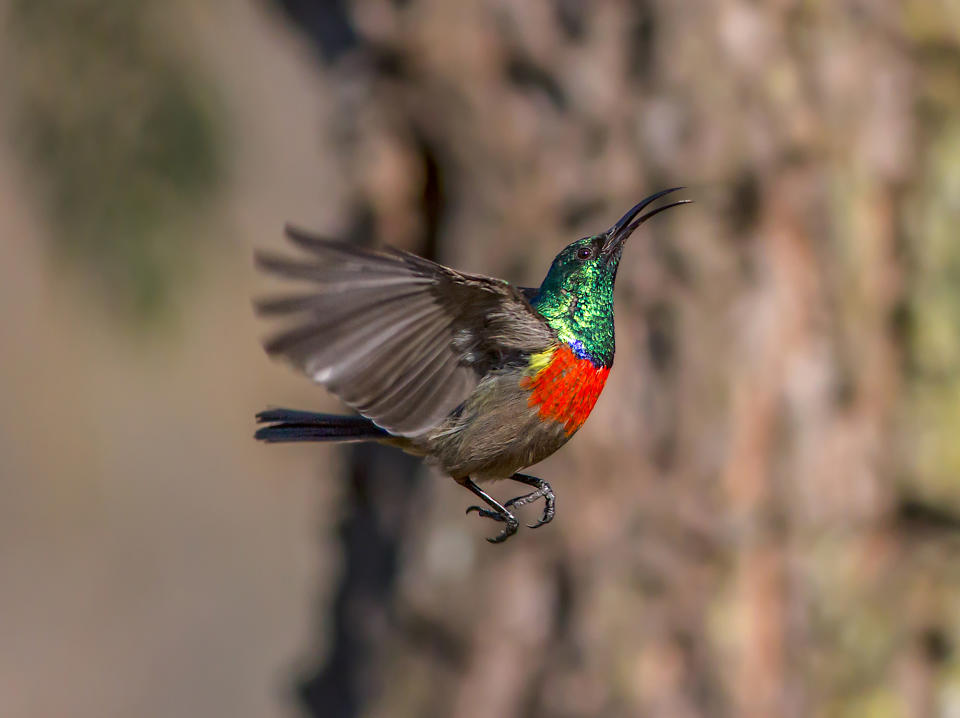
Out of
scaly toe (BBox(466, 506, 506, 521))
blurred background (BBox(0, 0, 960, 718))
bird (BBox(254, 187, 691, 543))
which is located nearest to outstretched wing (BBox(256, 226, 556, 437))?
bird (BBox(254, 187, 691, 543))

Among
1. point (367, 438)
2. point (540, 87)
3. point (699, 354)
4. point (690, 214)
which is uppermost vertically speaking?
point (540, 87)

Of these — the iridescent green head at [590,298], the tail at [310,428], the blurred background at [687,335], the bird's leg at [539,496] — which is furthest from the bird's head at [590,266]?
the blurred background at [687,335]

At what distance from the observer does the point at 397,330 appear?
1619mm

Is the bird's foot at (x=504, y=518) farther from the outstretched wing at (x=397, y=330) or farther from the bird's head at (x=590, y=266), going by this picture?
the bird's head at (x=590, y=266)

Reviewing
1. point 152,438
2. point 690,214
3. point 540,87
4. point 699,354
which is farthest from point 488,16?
point 152,438

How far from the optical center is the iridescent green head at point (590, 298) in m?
1.60

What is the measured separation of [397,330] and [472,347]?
138 mm

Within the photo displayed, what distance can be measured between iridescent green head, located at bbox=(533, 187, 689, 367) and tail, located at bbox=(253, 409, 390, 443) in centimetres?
42

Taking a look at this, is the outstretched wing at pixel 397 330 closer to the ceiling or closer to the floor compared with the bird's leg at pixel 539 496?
closer to the ceiling

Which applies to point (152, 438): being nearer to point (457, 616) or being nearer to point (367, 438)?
point (457, 616)

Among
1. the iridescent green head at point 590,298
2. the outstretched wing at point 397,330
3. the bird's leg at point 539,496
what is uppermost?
the iridescent green head at point 590,298

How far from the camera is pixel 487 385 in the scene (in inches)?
69.0

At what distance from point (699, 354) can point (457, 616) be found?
1278 mm

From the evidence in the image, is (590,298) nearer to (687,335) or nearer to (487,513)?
(487,513)
